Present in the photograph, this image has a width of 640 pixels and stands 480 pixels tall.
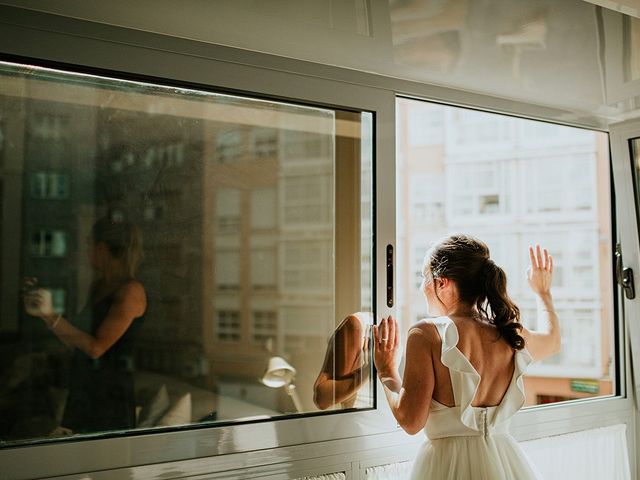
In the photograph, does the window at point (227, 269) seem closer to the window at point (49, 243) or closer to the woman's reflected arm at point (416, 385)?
the window at point (49, 243)

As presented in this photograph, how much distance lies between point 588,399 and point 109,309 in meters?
2.22

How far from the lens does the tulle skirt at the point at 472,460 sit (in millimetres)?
2160

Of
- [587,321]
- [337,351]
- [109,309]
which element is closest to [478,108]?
[337,351]

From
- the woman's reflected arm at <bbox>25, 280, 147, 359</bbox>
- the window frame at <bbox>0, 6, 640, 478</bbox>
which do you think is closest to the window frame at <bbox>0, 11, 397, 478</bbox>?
the window frame at <bbox>0, 6, 640, 478</bbox>

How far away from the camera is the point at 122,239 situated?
2025 mm

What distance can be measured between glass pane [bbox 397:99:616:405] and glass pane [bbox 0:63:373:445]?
1.43 metres

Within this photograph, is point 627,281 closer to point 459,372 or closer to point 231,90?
point 459,372

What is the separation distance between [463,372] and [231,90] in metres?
1.16

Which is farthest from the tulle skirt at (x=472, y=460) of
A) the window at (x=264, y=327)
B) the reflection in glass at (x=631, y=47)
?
the reflection in glass at (x=631, y=47)

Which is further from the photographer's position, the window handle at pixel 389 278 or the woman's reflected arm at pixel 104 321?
the window handle at pixel 389 278

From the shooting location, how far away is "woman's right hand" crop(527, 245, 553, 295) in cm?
278

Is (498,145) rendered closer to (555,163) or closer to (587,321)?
(555,163)

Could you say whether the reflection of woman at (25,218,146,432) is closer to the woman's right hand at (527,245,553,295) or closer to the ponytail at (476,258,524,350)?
the ponytail at (476,258,524,350)

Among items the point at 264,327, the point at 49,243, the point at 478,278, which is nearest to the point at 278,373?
the point at 264,327
